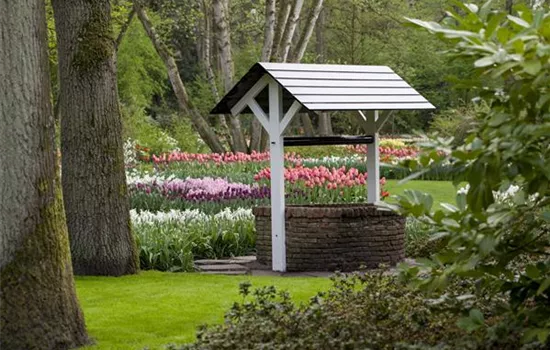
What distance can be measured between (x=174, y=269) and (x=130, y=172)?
822 centimetres

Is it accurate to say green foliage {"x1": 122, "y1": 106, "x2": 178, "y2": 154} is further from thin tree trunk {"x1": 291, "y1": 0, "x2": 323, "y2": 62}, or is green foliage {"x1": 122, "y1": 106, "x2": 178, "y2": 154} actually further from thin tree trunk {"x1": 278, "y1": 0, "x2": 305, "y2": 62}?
thin tree trunk {"x1": 278, "y1": 0, "x2": 305, "y2": 62}

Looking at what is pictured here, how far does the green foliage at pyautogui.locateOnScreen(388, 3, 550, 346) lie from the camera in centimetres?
321

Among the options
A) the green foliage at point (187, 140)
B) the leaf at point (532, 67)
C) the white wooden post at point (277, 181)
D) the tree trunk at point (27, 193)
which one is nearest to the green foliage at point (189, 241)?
the white wooden post at point (277, 181)

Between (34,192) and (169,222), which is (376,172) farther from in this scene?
(34,192)

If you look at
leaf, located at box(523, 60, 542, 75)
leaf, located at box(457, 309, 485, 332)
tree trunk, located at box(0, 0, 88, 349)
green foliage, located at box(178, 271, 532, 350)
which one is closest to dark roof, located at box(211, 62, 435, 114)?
tree trunk, located at box(0, 0, 88, 349)

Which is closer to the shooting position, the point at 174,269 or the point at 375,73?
the point at 174,269

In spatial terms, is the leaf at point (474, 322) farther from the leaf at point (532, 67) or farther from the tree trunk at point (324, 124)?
the tree trunk at point (324, 124)

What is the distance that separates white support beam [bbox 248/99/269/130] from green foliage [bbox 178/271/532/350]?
4810 mm

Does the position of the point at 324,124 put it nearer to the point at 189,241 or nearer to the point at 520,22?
the point at 189,241

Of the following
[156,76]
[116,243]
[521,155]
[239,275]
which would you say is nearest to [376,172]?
[239,275]

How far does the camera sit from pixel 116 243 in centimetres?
966

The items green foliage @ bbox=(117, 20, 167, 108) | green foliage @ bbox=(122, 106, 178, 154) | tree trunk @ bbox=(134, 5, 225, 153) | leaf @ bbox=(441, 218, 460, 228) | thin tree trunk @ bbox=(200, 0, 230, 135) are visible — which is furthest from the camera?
green foliage @ bbox=(117, 20, 167, 108)

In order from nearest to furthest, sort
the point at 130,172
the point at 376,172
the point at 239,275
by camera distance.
→ the point at 239,275 < the point at 376,172 < the point at 130,172

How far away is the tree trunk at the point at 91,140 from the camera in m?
9.35
